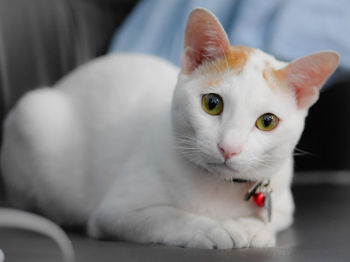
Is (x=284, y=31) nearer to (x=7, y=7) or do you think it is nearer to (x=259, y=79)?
(x=259, y=79)

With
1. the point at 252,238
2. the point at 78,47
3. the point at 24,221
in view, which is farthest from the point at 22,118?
the point at 24,221

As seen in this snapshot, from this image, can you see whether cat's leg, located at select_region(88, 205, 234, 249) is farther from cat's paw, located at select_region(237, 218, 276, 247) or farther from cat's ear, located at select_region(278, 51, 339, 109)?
cat's ear, located at select_region(278, 51, 339, 109)

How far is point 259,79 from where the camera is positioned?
120cm

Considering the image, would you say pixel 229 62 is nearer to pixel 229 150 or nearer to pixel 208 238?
pixel 229 150

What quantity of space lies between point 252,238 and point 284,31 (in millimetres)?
1080

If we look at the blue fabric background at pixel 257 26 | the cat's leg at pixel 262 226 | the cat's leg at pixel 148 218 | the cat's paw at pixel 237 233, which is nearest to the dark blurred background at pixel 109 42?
the blue fabric background at pixel 257 26

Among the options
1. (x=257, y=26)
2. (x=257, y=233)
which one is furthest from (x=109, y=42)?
(x=257, y=233)

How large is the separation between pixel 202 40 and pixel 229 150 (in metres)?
0.34

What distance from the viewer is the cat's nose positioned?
1112 millimetres

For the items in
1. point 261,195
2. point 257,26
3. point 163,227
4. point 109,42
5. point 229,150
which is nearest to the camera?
point 229,150

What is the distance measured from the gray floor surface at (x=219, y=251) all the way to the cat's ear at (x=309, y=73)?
354 millimetres

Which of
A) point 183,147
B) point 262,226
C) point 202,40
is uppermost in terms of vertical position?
point 202,40

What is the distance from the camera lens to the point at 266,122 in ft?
3.91

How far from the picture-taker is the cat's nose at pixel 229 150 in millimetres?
1112
